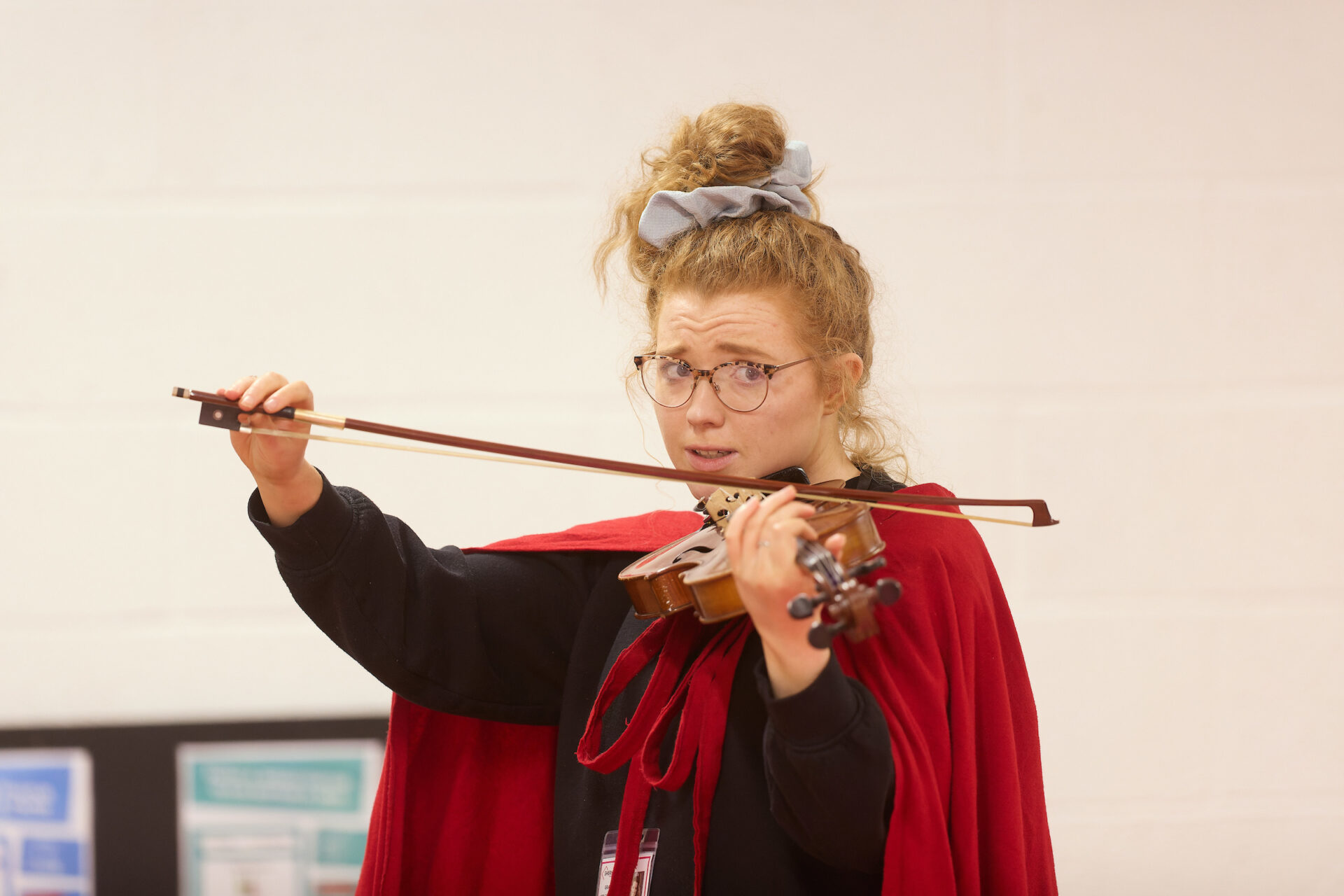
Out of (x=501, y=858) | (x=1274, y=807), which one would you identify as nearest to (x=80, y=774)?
(x=501, y=858)

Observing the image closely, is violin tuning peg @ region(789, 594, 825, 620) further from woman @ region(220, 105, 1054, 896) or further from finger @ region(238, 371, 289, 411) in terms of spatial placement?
finger @ region(238, 371, 289, 411)

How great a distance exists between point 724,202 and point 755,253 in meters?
0.10

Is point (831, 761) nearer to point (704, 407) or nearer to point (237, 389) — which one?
point (704, 407)

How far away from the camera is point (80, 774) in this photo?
188cm

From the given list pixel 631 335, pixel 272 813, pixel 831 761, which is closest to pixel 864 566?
pixel 831 761

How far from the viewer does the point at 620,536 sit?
1329 millimetres

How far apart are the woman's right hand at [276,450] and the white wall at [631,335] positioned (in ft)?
2.54

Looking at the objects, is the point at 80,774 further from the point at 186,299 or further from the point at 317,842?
the point at 186,299

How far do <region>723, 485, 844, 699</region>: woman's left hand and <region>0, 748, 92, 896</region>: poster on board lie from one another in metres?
1.54

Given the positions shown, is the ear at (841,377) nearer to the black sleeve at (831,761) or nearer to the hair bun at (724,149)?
the hair bun at (724,149)

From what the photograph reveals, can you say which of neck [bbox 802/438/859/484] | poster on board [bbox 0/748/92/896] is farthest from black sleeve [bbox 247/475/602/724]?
poster on board [bbox 0/748/92/896]

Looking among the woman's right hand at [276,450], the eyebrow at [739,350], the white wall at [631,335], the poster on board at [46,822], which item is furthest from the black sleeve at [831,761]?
the poster on board at [46,822]

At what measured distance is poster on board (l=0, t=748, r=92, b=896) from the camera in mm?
1879

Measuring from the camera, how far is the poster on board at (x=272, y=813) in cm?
189
